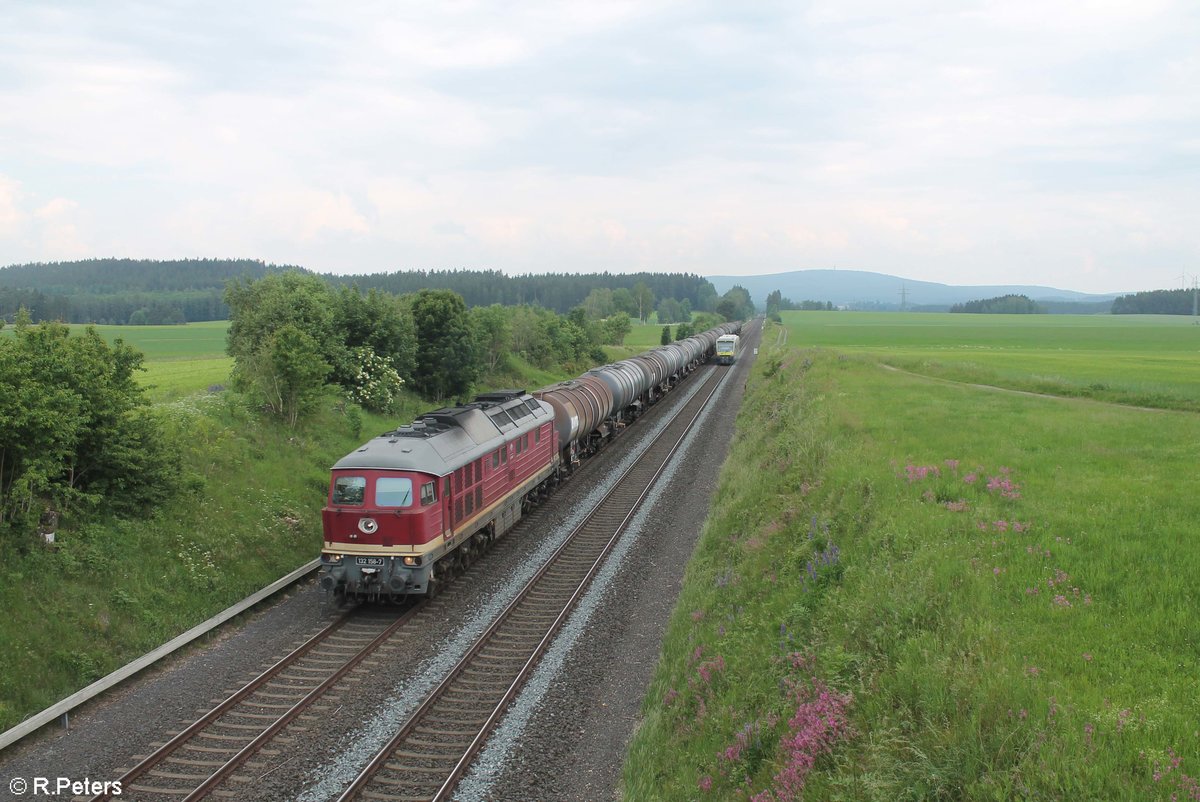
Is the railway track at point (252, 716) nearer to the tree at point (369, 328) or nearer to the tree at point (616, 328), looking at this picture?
the tree at point (369, 328)

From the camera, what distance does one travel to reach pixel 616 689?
13789mm

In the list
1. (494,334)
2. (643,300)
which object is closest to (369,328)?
(494,334)

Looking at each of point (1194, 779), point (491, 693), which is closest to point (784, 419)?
point (491, 693)

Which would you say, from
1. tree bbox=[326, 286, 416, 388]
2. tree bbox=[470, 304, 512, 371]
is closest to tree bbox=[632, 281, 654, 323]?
tree bbox=[470, 304, 512, 371]

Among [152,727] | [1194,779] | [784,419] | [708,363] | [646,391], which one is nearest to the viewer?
[1194,779]

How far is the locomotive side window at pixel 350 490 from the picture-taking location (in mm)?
16906

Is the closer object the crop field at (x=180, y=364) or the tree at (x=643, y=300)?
the crop field at (x=180, y=364)

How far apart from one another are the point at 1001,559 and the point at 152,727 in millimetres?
13434

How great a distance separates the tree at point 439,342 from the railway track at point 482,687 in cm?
2148

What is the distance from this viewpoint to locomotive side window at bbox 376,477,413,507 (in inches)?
659

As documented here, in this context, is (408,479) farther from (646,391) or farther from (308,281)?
(646,391)

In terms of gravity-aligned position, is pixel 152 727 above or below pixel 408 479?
below

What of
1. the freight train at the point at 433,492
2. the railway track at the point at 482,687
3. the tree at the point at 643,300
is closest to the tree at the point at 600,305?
the tree at the point at 643,300

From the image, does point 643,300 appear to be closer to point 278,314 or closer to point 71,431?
point 278,314
